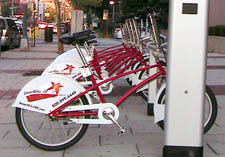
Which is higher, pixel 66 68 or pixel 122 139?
pixel 66 68

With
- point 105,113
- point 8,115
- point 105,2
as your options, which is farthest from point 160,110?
point 105,2

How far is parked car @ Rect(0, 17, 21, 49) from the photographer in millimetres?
22886

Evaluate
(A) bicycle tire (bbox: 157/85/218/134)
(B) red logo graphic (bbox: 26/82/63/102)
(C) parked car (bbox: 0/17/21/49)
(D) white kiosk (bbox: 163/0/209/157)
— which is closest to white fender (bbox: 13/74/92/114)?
(B) red logo graphic (bbox: 26/82/63/102)

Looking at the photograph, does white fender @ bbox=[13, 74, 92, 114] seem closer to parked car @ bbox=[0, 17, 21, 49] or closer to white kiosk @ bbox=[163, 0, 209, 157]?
white kiosk @ bbox=[163, 0, 209, 157]

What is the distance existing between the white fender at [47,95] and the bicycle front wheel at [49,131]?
10cm

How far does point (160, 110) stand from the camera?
494cm

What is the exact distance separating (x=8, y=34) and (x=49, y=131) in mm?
18915

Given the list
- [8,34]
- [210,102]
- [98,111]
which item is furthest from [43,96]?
[8,34]

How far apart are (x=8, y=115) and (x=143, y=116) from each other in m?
2.14

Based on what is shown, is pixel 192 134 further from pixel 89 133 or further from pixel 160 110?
pixel 89 133

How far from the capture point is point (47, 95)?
486 centimetres

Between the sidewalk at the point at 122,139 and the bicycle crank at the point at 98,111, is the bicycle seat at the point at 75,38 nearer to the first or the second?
the bicycle crank at the point at 98,111

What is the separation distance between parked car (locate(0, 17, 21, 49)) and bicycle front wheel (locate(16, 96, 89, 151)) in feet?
59.7

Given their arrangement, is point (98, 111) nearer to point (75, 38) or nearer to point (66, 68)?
point (75, 38)
